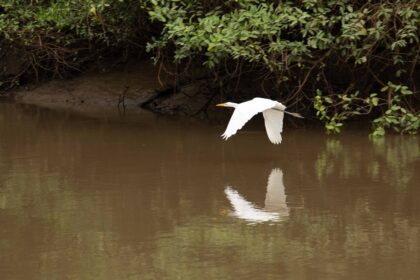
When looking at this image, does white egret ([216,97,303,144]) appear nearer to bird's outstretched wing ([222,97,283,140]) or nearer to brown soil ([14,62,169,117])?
bird's outstretched wing ([222,97,283,140])

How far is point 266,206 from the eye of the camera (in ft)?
19.8

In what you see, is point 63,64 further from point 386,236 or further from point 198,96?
point 386,236

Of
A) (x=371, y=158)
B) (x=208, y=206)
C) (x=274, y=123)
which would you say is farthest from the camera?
(x=274, y=123)

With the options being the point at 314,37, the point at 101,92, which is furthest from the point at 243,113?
the point at 101,92

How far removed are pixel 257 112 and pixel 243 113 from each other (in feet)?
0.38

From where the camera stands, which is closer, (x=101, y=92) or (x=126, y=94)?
(x=126, y=94)

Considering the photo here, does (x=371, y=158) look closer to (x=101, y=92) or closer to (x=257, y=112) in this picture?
(x=257, y=112)

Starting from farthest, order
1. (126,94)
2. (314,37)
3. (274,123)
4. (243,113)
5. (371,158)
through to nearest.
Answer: (126,94) < (314,37) < (274,123) < (371,158) < (243,113)

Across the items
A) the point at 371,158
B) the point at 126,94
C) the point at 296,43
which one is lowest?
the point at 371,158

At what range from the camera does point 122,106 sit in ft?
39.0

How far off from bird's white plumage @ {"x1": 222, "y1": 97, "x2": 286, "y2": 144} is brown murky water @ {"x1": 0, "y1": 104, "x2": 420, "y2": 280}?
0.24 meters

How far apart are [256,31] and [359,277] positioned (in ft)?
14.4

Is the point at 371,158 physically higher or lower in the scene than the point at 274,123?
lower

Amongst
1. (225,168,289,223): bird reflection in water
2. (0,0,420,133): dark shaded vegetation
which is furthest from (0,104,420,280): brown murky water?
(0,0,420,133): dark shaded vegetation
